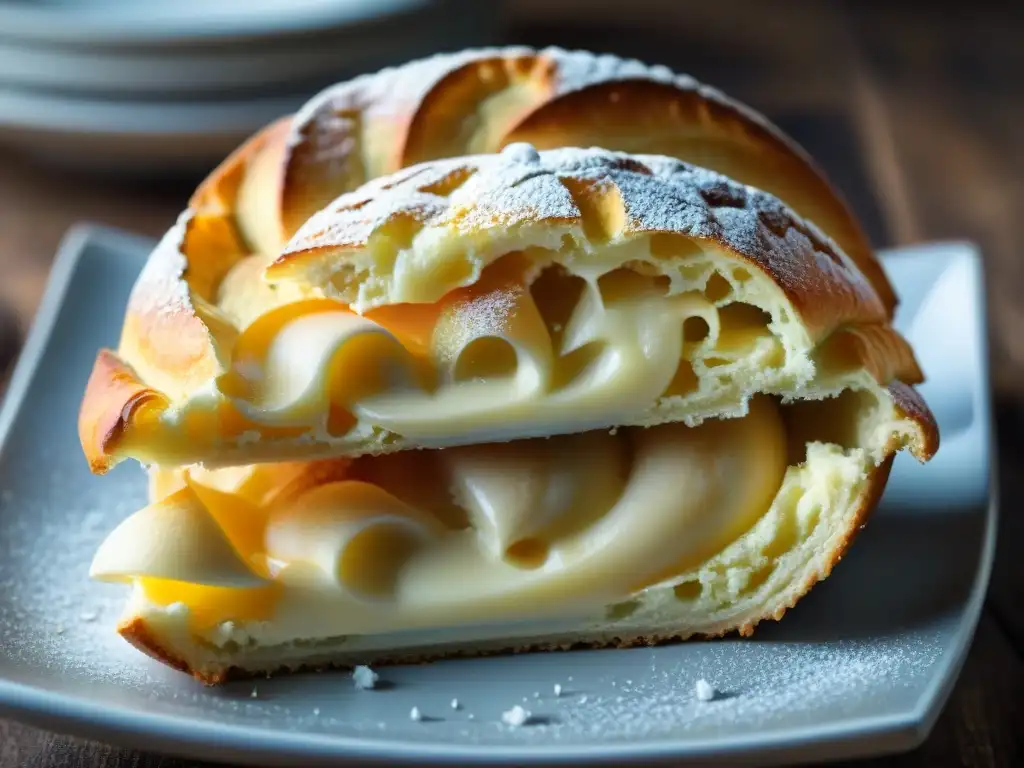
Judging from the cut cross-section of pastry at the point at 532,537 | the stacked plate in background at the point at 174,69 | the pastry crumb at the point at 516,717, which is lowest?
the pastry crumb at the point at 516,717

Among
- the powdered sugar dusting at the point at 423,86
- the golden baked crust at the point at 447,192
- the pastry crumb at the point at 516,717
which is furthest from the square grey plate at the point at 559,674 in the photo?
the powdered sugar dusting at the point at 423,86

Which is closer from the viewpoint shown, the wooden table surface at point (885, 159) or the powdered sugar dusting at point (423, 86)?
the wooden table surface at point (885, 159)

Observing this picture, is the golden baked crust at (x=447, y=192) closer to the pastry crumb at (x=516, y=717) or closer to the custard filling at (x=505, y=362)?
the custard filling at (x=505, y=362)

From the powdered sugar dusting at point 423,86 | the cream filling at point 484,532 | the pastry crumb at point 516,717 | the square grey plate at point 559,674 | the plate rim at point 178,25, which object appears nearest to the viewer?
the square grey plate at point 559,674

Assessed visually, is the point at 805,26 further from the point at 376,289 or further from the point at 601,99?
the point at 376,289

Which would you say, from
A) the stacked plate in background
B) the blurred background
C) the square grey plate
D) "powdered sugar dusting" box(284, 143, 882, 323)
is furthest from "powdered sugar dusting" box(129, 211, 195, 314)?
the stacked plate in background

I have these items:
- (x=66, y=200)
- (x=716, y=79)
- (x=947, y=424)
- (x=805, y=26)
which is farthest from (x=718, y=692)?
(x=805, y=26)

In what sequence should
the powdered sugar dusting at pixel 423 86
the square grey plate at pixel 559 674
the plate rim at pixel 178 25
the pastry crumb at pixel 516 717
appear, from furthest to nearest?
the plate rim at pixel 178 25, the powdered sugar dusting at pixel 423 86, the pastry crumb at pixel 516 717, the square grey plate at pixel 559 674
